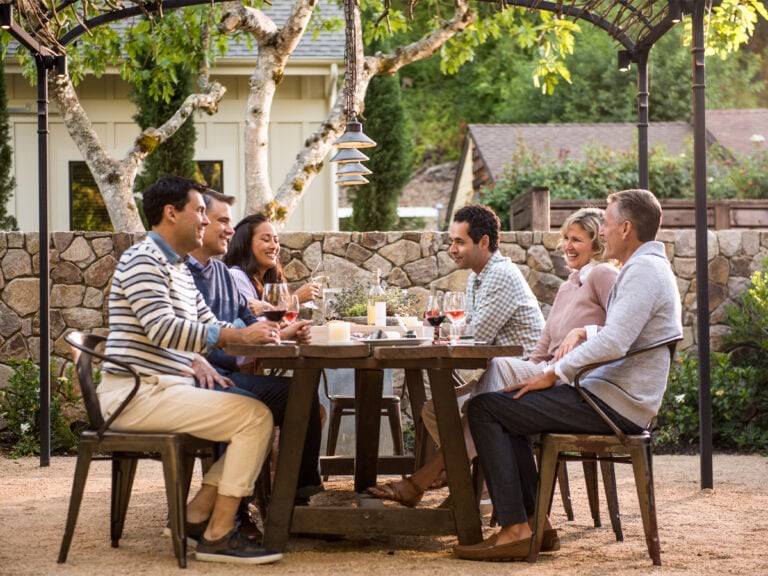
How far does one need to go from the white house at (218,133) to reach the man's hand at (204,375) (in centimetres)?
907

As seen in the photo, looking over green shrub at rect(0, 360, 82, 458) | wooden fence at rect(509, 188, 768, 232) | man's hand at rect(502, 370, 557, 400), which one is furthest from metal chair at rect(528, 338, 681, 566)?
wooden fence at rect(509, 188, 768, 232)

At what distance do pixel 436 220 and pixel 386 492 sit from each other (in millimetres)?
24255

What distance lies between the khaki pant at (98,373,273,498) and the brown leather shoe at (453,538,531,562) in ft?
3.13

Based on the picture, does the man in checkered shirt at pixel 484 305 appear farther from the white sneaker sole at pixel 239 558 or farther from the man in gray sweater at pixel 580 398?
the white sneaker sole at pixel 239 558

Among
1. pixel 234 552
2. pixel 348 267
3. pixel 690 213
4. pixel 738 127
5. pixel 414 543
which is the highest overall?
pixel 738 127

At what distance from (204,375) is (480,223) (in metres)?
1.68

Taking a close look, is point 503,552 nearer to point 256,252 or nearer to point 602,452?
point 602,452

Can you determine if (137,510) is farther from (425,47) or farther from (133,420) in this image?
(425,47)

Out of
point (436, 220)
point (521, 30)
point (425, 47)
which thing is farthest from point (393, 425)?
point (436, 220)

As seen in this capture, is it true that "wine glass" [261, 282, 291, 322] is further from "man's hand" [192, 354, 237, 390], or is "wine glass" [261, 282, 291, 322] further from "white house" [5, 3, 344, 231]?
"white house" [5, 3, 344, 231]

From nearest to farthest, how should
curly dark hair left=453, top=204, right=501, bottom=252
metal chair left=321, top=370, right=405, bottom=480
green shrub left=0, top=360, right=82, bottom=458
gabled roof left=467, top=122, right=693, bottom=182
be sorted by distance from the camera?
curly dark hair left=453, top=204, right=501, bottom=252, metal chair left=321, top=370, right=405, bottom=480, green shrub left=0, top=360, right=82, bottom=458, gabled roof left=467, top=122, right=693, bottom=182

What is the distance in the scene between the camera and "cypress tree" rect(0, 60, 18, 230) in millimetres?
12695

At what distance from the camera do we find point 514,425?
4258mm

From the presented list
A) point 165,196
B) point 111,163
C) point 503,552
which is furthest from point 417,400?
point 111,163
